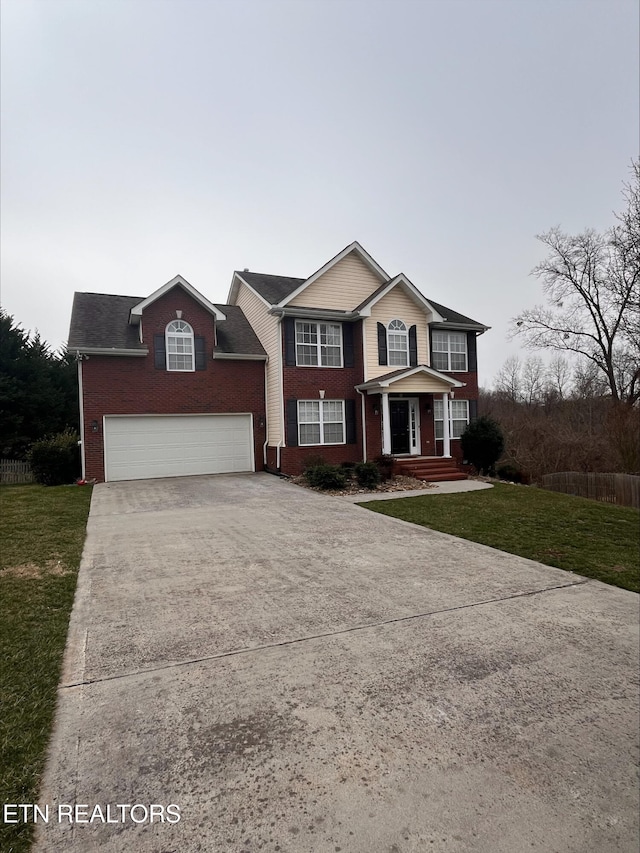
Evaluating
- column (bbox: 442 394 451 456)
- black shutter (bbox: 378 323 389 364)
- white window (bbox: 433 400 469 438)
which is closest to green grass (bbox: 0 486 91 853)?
black shutter (bbox: 378 323 389 364)

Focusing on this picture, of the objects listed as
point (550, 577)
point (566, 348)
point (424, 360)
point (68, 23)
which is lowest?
point (550, 577)

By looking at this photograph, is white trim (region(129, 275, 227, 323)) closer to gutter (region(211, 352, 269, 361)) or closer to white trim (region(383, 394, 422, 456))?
gutter (region(211, 352, 269, 361))

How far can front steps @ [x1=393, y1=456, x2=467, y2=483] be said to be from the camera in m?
15.2

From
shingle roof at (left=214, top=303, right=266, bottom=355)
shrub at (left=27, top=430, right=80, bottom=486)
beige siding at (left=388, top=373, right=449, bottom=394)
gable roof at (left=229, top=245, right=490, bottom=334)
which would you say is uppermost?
gable roof at (left=229, top=245, right=490, bottom=334)

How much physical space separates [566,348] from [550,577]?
24.0 metres

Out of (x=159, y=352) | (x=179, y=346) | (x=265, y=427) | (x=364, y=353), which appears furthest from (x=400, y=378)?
(x=159, y=352)

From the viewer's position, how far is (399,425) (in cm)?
1745

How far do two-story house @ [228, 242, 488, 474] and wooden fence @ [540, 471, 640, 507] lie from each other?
377cm

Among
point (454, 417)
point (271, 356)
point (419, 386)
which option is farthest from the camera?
point (454, 417)

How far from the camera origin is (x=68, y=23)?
376 inches

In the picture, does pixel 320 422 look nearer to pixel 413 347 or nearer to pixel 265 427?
pixel 265 427

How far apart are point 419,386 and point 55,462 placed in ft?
41.2

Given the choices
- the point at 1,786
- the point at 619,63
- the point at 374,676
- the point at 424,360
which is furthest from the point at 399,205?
the point at 1,786

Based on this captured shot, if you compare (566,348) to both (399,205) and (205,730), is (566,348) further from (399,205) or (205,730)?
(205,730)
